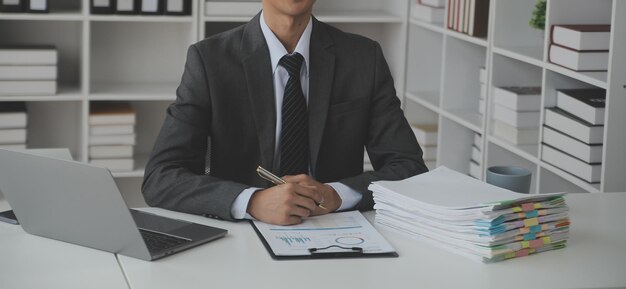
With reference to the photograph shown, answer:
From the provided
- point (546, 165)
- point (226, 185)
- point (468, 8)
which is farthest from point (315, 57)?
point (468, 8)

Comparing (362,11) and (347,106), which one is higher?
(362,11)

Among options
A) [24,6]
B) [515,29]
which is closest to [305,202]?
[515,29]

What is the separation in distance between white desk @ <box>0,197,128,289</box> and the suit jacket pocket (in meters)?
0.89

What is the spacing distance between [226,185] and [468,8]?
195 centimetres

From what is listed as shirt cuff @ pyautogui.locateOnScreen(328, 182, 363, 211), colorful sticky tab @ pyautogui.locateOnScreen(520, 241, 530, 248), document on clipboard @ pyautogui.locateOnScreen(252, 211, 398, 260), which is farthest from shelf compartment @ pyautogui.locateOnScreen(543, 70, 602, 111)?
colorful sticky tab @ pyautogui.locateOnScreen(520, 241, 530, 248)

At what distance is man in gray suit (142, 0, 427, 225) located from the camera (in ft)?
8.10

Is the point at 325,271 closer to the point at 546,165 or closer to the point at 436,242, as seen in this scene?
the point at 436,242

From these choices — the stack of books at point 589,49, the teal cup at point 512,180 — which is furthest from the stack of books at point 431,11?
the teal cup at point 512,180

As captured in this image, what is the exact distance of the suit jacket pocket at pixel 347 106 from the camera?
2588mm

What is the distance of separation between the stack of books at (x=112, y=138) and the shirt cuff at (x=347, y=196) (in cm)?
211

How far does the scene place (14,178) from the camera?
6.33ft

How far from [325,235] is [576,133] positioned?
1.44m

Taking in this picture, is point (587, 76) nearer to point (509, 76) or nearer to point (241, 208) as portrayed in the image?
point (509, 76)

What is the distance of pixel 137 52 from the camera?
175 inches
